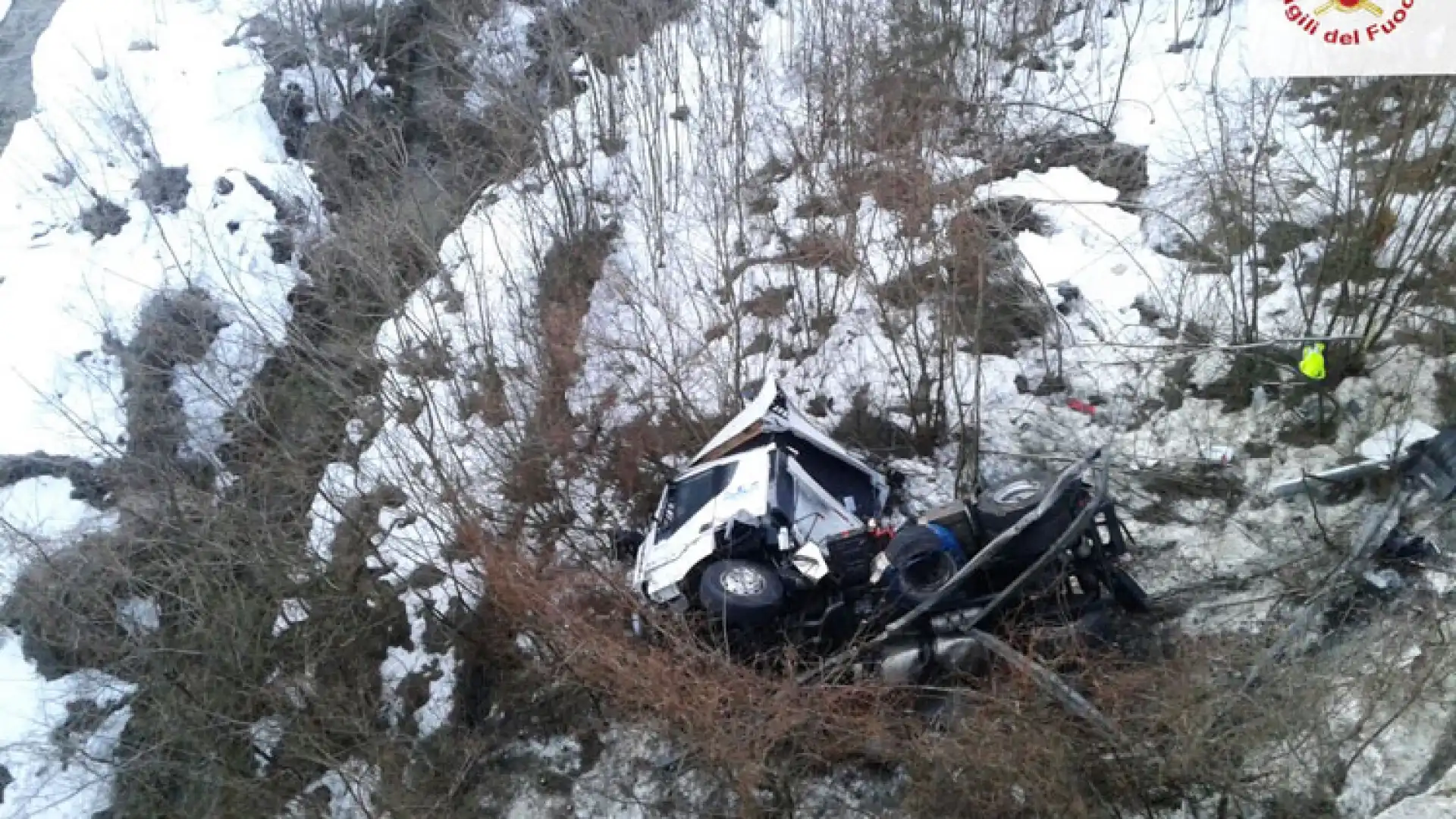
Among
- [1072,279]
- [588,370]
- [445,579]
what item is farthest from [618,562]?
[1072,279]

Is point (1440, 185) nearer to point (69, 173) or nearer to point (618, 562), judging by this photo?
point (618, 562)

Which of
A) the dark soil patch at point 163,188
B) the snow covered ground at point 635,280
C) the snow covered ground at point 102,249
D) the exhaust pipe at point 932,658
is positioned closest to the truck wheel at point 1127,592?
the snow covered ground at point 635,280

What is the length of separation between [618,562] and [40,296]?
741 centimetres

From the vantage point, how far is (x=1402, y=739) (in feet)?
21.4

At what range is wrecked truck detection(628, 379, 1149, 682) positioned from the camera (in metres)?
7.30

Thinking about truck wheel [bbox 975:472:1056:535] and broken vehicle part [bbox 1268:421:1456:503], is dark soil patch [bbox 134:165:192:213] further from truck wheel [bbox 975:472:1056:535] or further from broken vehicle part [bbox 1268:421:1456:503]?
broken vehicle part [bbox 1268:421:1456:503]

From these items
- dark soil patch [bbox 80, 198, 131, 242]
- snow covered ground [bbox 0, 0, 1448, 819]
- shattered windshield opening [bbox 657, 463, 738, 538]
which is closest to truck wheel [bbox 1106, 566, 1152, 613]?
snow covered ground [bbox 0, 0, 1448, 819]

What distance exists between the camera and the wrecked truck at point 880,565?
7.30 metres

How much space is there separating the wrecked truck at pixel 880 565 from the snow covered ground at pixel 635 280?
1.31 m

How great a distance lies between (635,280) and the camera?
1177 centimetres

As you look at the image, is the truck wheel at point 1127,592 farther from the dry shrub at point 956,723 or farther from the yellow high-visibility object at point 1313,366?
the yellow high-visibility object at point 1313,366

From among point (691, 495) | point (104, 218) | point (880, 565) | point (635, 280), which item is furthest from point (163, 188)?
point (880, 565)

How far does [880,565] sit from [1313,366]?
3.98 m

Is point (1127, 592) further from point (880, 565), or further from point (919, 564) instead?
point (880, 565)
